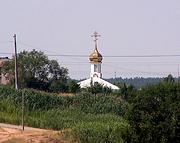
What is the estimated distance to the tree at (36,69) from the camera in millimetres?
71000

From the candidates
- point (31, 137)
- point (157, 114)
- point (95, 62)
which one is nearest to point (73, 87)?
point (95, 62)

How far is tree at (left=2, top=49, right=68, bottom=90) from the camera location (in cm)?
7100

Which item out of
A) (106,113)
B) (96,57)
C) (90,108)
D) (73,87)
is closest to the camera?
(106,113)

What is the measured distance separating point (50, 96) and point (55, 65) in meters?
23.6

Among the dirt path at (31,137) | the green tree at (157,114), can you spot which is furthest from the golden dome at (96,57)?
the green tree at (157,114)

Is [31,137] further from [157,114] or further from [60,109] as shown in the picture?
[60,109]

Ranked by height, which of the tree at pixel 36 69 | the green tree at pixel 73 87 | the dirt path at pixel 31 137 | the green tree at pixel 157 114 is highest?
the tree at pixel 36 69

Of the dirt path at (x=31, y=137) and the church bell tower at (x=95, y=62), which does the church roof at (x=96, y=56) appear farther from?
the dirt path at (x=31, y=137)

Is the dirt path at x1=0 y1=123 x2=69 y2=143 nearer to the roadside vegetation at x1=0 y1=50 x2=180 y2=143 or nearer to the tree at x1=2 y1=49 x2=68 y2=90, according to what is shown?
the roadside vegetation at x1=0 y1=50 x2=180 y2=143

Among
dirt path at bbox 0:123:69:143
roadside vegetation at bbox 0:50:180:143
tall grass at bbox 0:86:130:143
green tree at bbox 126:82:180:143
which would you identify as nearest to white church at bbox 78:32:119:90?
roadside vegetation at bbox 0:50:180:143

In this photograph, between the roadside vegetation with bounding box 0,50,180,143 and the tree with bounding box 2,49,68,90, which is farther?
the tree with bounding box 2,49,68,90

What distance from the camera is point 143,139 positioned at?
2886 cm

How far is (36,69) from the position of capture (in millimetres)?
73000

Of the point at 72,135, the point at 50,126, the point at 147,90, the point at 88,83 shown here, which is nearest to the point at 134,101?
the point at 147,90
